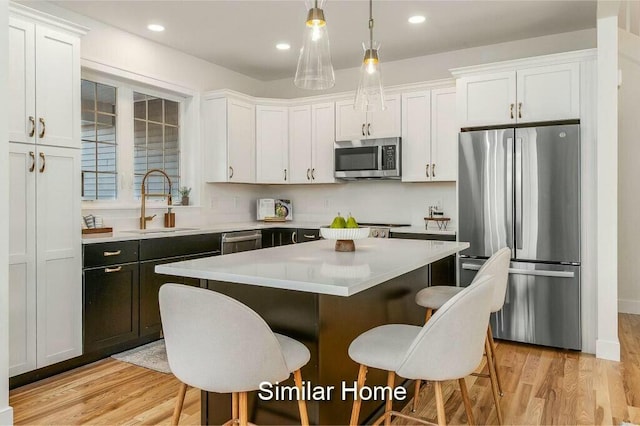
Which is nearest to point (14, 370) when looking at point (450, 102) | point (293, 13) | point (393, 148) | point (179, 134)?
point (179, 134)

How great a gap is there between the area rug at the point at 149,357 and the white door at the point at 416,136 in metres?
2.78

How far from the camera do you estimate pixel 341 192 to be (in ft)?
18.1

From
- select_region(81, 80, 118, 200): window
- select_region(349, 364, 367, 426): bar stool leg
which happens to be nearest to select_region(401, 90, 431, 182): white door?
select_region(81, 80, 118, 200): window

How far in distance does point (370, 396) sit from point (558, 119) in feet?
8.83

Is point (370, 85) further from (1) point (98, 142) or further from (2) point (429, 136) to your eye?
(1) point (98, 142)

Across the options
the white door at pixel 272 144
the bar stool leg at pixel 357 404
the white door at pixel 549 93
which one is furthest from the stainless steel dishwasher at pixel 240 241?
the bar stool leg at pixel 357 404

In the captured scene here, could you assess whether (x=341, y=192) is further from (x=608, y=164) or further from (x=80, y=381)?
(x=80, y=381)

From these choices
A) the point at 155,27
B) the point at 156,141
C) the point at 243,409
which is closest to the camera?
the point at 243,409

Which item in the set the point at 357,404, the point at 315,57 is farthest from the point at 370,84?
the point at 357,404

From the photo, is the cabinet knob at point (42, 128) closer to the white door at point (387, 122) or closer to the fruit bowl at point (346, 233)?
the fruit bowl at point (346, 233)

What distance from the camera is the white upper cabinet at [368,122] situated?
4801mm

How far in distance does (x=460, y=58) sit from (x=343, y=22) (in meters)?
1.46

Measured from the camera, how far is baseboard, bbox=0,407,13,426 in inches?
95.9

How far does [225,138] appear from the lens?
4.99 m
